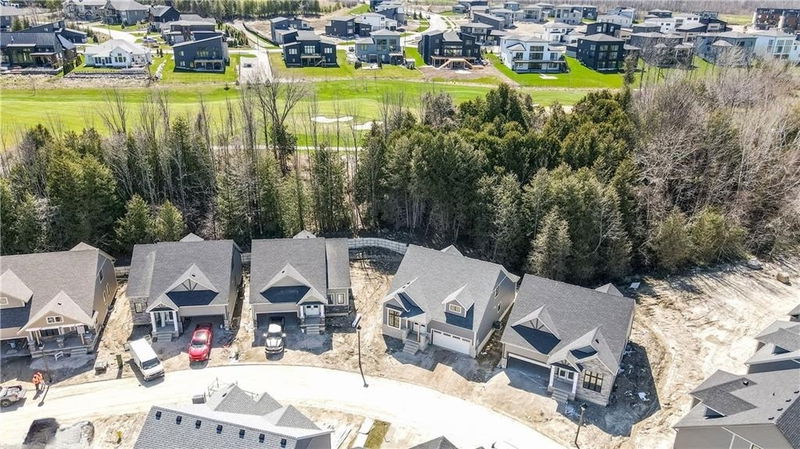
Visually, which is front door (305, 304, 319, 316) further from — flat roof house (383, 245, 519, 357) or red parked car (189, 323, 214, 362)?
red parked car (189, 323, 214, 362)

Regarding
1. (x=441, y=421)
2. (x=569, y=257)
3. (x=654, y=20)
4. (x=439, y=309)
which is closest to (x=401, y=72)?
(x=569, y=257)

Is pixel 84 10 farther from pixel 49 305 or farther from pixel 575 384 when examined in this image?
pixel 575 384

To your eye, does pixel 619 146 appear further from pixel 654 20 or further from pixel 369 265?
pixel 654 20

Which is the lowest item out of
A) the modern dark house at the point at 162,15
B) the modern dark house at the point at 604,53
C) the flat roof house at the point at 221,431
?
the flat roof house at the point at 221,431

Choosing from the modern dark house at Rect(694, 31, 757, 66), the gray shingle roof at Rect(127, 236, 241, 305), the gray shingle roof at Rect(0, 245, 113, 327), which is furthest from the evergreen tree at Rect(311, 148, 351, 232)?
the modern dark house at Rect(694, 31, 757, 66)

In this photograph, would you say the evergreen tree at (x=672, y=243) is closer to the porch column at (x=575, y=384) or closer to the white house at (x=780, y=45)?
the porch column at (x=575, y=384)

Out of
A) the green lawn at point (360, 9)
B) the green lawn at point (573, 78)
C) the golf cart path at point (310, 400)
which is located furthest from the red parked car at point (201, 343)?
the green lawn at point (360, 9)
